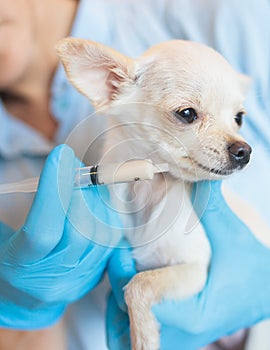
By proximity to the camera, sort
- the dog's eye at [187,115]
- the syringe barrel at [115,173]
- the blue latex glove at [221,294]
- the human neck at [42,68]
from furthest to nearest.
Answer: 1. the human neck at [42,68]
2. the blue latex glove at [221,294]
3. the dog's eye at [187,115]
4. the syringe barrel at [115,173]

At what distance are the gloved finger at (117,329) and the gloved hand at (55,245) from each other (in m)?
0.10

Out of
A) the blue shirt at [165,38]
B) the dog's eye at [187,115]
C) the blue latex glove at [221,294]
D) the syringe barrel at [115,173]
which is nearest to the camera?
the syringe barrel at [115,173]

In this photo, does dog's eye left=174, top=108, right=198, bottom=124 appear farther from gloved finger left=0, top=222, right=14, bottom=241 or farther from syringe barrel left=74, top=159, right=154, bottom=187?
gloved finger left=0, top=222, right=14, bottom=241

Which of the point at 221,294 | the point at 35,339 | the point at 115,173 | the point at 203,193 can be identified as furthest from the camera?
the point at 35,339

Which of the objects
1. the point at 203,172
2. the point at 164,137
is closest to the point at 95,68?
the point at 164,137

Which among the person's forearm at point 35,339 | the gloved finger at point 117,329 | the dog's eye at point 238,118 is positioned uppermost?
the dog's eye at point 238,118

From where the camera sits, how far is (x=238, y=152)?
771 mm

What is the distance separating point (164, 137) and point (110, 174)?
0.49 feet

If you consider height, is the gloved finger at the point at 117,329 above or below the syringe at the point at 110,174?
below

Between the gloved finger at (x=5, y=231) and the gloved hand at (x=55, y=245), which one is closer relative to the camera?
the gloved hand at (x=55, y=245)

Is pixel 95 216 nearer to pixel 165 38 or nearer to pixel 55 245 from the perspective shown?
pixel 55 245

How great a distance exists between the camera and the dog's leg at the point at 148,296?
854mm

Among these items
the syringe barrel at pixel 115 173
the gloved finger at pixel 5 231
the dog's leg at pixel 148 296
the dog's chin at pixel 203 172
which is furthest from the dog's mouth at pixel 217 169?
the gloved finger at pixel 5 231

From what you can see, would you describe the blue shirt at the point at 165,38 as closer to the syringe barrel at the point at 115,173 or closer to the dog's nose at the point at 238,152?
the dog's nose at the point at 238,152
